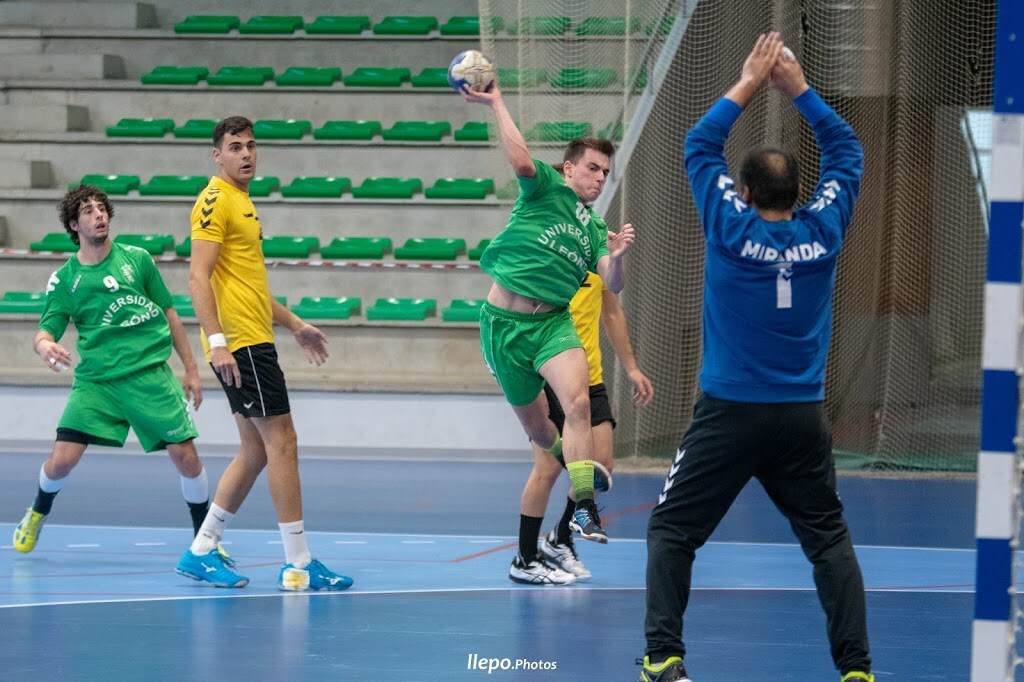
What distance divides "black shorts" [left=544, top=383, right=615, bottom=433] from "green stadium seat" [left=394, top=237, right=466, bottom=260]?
7.16 m

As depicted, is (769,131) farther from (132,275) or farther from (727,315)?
(727,315)

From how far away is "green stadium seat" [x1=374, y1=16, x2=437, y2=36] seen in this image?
16172mm

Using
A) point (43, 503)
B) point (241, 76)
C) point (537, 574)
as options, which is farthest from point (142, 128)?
point (537, 574)

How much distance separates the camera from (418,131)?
49.0ft

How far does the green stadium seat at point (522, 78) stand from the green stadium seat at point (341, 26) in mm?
5965

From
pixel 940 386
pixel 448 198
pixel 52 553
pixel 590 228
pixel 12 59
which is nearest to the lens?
pixel 590 228

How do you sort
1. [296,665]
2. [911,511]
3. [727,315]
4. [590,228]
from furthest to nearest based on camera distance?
1. [911,511]
2. [590,228]
3. [296,665]
4. [727,315]

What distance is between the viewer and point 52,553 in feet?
23.1

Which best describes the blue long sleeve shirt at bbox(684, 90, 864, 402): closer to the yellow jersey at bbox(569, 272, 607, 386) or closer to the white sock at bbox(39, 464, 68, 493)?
the yellow jersey at bbox(569, 272, 607, 386)

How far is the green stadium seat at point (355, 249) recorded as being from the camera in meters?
13.8

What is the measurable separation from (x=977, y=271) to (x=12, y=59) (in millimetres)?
11149

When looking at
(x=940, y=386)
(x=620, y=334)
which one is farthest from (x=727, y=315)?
(x=940, y=386)

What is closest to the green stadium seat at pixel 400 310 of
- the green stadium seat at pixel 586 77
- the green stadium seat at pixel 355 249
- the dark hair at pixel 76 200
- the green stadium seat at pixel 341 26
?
the green stadium seat at pixel 355 249

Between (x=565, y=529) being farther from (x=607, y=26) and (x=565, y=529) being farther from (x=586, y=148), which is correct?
(x=607, y=26)
